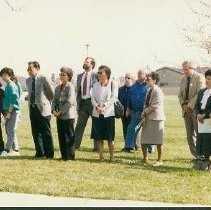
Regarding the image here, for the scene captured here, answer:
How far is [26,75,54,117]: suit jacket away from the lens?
1203cm

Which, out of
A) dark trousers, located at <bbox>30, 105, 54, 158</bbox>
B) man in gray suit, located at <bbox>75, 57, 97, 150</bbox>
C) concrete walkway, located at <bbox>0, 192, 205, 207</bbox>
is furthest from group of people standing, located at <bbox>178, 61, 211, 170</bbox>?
concrete walkway, located at <bbox>0, 192, 205, 207</bbox>

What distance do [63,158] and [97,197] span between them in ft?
13.0

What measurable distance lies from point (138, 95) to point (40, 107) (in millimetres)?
2909

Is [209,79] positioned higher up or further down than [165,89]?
→ higher up

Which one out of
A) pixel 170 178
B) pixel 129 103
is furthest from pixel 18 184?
pixel 129 103

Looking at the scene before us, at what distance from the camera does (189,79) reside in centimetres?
1191

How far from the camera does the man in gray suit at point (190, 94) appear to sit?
38.6ft

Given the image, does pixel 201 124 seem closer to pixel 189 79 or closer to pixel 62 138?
pixel 189 79

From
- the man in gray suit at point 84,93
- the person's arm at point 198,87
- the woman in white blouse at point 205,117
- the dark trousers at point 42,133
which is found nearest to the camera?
the woman in white blouse at point 205,117

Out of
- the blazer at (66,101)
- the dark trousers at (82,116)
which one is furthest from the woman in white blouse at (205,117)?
the dark trousers at (82,116)

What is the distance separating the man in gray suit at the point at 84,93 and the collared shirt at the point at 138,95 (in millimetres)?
1096

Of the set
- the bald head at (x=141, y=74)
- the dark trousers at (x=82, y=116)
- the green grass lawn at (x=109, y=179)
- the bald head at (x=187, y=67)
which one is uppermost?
the bald head at (x=187, y=67)

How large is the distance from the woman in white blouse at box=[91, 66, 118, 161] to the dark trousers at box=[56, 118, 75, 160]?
53 cm

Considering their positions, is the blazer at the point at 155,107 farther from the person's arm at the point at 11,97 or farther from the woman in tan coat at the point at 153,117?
the person's arm at the point at 11,97
